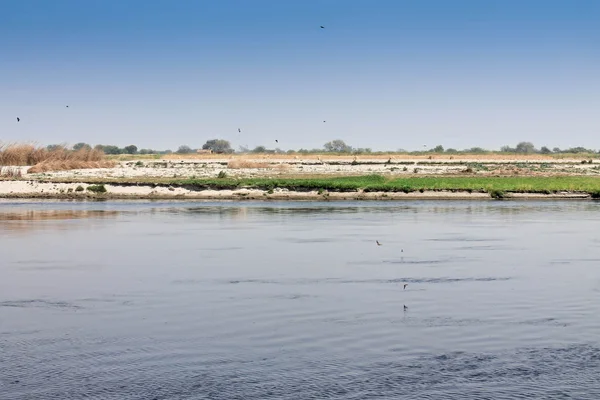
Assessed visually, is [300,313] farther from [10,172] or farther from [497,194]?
[10,172]

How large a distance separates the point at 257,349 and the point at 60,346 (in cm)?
393

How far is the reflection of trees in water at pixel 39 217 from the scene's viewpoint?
44.9 m

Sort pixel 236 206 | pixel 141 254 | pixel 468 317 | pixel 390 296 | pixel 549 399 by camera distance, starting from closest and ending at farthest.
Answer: pixel 549 399 → pixel 468 317 → pixel 390 296 → pixel 141 254 → pixel 236 206

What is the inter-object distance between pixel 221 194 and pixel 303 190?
611 cm

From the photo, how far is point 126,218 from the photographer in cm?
4988

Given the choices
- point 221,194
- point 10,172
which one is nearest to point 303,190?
point 221,194

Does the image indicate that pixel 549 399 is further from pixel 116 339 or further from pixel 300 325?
pixel 116 339

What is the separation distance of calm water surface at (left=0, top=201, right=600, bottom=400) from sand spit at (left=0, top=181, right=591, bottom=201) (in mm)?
23704

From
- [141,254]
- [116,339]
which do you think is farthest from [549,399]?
[141,254]

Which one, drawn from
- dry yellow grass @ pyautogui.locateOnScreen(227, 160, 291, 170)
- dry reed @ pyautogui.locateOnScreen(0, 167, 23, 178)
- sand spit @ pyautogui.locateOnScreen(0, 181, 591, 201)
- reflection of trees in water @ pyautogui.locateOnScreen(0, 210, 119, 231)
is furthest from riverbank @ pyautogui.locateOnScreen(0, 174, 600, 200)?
dry yellow grass @ pyautogui.locateOnScreen(227, 160, 291, 170)

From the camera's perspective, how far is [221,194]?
2709 inches

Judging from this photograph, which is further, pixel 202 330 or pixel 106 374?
pixel 202 330

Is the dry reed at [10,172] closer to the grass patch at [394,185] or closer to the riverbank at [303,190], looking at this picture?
the riverbank at [303,190]

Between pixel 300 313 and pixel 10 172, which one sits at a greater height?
pixel 10 172
